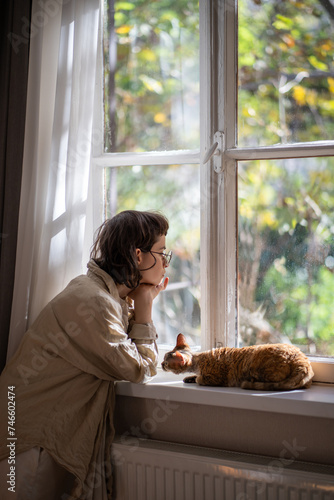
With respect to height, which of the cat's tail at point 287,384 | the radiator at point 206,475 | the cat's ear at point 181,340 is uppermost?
the cat's ear at point 181,340

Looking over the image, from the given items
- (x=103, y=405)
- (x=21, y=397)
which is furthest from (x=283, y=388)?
(x=21, y=397)

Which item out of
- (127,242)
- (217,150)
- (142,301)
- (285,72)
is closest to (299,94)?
(285,72)

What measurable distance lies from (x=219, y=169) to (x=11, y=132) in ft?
2.35

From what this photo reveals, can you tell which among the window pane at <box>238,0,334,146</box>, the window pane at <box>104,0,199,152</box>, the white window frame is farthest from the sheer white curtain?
the window pane at <box>238,0,334,146</box>

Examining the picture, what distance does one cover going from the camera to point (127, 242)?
5.49 ft

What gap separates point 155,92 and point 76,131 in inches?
13.0

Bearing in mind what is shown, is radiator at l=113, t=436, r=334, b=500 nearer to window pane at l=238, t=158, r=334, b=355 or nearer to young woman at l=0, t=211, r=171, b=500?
young woman at l=0, t=211, r=171, b=500

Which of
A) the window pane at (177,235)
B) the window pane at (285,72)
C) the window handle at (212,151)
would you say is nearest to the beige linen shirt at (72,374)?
the window pane at (177,235)

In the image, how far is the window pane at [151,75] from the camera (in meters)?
1.87

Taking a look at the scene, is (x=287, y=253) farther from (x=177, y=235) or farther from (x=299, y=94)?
(x=299, y=94)

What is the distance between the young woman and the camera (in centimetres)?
152

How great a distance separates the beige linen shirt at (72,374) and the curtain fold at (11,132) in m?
0.28

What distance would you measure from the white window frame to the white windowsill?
251mm

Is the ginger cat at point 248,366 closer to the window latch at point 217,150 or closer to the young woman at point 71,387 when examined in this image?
the young woman at point 71,387
